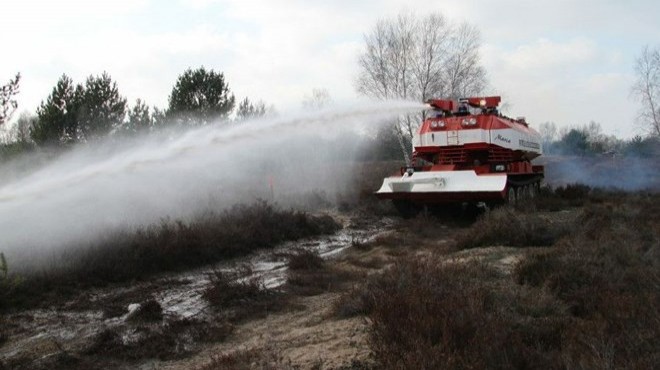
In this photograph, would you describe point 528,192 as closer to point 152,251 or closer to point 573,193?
point 573,193

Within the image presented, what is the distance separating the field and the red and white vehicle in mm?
2445

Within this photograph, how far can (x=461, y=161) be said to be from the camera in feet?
51.8

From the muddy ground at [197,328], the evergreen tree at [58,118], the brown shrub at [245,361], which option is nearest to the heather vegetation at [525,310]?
the muddy ground at [197,328]

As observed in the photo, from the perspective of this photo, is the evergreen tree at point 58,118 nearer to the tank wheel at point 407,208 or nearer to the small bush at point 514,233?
the tank wheel at point 407,208

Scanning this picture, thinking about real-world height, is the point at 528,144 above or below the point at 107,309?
above

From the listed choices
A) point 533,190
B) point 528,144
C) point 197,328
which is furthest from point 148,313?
point 533,190

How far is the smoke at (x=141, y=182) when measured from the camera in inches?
400

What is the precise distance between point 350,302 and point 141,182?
857 centimetres

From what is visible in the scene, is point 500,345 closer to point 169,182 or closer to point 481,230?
point 481,230

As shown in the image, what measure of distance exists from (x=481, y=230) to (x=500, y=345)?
700 centimetres

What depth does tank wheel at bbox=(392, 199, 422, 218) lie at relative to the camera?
17.0 m

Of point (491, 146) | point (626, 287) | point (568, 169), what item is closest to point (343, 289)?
point (626, 287)

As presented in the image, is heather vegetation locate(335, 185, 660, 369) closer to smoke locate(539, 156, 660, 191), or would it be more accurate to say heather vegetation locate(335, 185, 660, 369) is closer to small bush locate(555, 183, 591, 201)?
small bush locate(555, 183, 591, 201)

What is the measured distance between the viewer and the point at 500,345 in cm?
410
